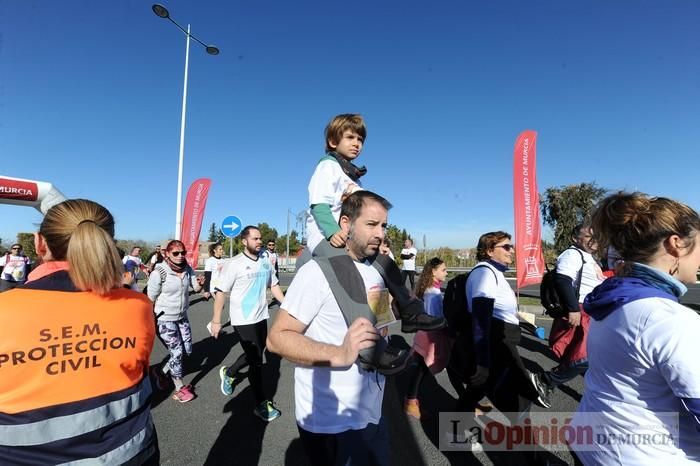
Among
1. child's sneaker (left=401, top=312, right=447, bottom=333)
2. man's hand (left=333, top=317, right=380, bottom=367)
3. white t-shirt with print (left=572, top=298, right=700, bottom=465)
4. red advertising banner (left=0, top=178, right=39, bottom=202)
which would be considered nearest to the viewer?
white t-shirt with print (left=572, top=298, right=700, bottom=465)

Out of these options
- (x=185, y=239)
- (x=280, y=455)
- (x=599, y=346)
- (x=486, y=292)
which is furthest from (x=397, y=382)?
(x=185, y=239)

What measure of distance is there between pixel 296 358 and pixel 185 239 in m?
12.7

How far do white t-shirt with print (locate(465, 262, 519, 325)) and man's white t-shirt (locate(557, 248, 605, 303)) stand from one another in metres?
1.30

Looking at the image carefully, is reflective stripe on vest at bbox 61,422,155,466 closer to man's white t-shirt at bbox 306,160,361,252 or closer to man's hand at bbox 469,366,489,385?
man's white t-shirt at bbox 306,160,361,252

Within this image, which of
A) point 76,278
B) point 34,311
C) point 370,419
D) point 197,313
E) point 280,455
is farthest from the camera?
point 197,313

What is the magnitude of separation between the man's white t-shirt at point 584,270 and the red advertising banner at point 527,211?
192 inches

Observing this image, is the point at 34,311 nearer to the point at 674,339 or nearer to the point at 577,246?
the point at 674,339

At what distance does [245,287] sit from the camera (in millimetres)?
4328

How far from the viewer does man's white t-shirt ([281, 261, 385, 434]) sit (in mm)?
1573

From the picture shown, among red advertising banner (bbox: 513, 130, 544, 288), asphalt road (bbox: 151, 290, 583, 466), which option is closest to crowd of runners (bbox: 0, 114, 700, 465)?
asphalt road (bbox: 151, 290, 583, 466)

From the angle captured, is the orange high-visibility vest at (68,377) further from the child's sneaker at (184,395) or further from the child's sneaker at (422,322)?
the child's sneaker at (184,395)

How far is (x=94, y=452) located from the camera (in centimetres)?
132

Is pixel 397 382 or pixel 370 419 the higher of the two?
pixel 370 419

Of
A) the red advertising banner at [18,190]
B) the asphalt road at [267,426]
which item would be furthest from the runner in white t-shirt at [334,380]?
the red advertising banner at [18,190]
